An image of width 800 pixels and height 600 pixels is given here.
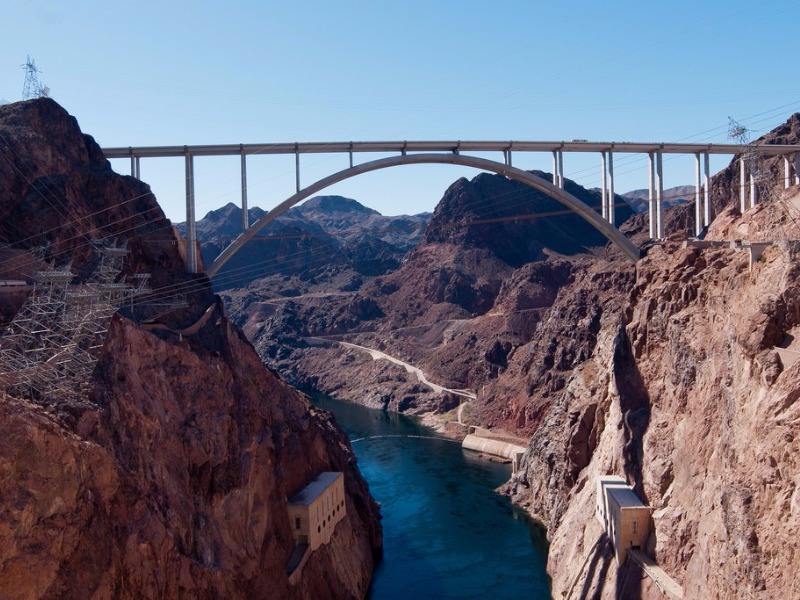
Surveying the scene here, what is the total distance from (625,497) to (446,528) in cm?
1660

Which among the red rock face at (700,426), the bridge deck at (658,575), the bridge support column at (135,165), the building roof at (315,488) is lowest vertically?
the bridge deck at (658,575)

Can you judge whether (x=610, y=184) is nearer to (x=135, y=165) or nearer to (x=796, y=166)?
(x=796, y=166)

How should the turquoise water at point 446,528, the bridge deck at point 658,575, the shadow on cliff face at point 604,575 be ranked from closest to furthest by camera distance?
the bridge deck at point 658,575
the shadow on cliff face at point 604,575
the turquoise water at point 446,528

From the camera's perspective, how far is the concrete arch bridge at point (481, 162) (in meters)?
37.6

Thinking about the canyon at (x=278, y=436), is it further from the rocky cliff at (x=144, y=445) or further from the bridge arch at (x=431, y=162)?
the bridge arch at (x=431, y=162)

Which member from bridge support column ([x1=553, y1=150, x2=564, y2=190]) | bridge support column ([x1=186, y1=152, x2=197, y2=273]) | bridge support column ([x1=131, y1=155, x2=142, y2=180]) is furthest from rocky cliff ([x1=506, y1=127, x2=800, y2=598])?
bridge support column ([x1=131, y1=155, x2=142, y2=180])

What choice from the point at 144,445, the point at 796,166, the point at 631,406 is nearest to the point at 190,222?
the point at 144,445

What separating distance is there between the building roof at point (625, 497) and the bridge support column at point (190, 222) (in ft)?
65.3

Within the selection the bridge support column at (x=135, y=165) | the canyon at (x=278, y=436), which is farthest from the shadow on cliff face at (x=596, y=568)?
the bridge support column at (x=135, y=165)

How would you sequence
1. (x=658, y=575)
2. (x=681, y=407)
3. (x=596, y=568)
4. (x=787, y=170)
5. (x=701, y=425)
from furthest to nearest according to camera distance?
(x=787, y=170) < (x=596, y=568) < (x=681, y=407) < (x=701, y=425) < (x=658, y=575)

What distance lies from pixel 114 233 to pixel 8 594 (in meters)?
19.5

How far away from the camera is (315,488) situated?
120 ft

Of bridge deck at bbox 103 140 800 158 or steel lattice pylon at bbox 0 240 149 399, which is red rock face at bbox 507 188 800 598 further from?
steel lattice pylon at bbox 0 240 149 399

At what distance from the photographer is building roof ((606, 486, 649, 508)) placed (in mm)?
32175
